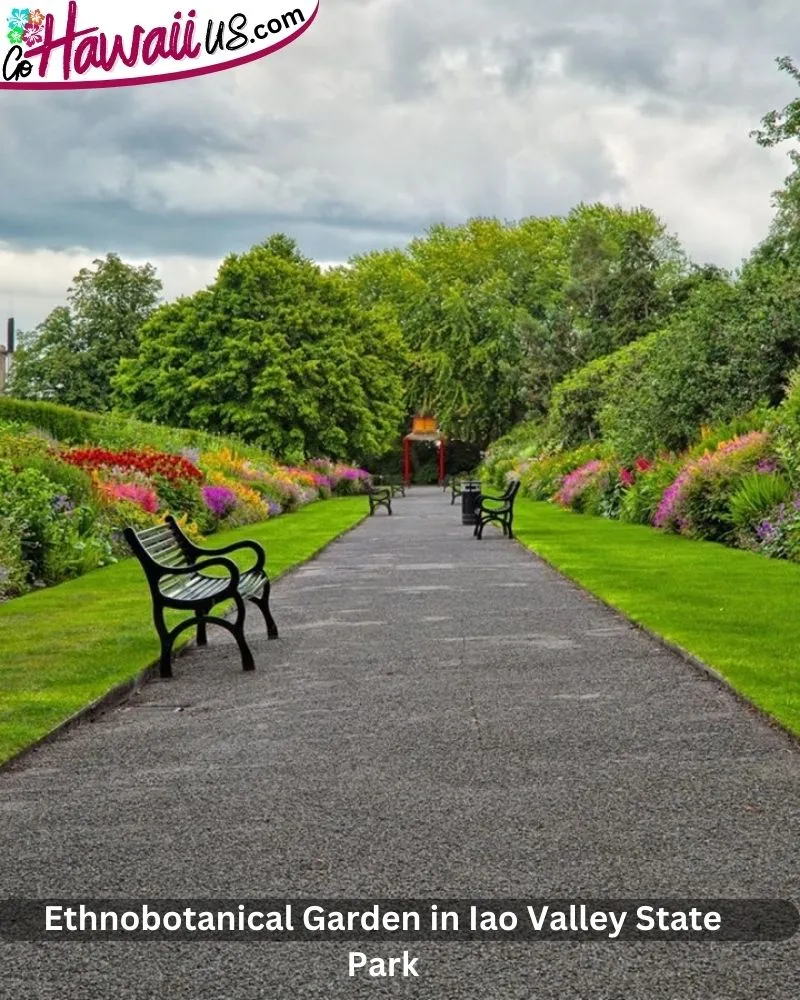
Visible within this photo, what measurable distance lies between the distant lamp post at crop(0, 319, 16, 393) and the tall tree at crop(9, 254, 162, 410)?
5.66 meters

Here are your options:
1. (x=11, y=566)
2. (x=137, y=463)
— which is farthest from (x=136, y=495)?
(x=11, y=566)

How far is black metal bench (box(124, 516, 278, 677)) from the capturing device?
31.0 ft

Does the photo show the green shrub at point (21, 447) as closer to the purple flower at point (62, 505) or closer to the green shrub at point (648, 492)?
the purple flower at point (62, 505)

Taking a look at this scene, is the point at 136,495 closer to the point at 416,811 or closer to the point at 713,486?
the point at 713,486

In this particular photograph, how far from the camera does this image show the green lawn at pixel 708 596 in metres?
8.83

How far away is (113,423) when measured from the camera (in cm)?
3341

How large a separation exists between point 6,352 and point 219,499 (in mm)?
69951

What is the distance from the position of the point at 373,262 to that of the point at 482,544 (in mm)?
73813

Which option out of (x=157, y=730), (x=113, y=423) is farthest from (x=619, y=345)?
(x=157, y=730)

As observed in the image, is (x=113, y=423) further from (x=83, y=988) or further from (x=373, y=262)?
(x=373, y=262)

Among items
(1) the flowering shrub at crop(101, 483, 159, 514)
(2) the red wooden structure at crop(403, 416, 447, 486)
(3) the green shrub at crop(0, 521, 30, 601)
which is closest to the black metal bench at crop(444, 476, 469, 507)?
(2) the red wooden structure at crop(403, 416, 447, 486)

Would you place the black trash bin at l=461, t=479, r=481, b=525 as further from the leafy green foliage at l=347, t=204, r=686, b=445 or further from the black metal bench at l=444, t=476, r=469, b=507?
the leafy green foliage at l=347, t=204, r=686, b=445

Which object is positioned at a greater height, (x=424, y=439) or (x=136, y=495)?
(x=424, y=439)

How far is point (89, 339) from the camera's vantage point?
7969 centimetres
